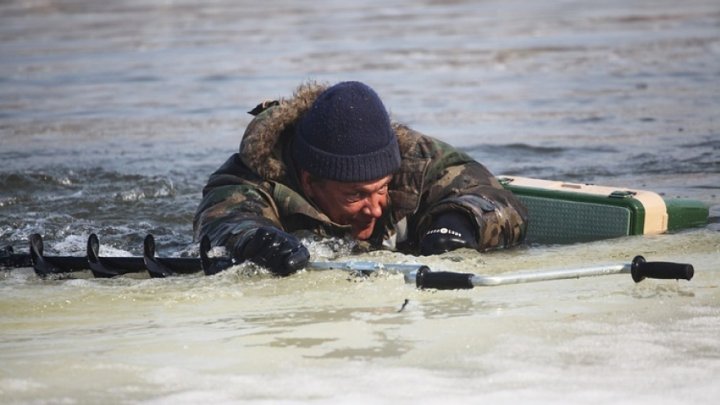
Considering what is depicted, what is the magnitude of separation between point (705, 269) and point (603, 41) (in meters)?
13.2

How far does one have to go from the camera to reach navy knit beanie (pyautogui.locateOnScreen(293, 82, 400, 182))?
6.50 metres

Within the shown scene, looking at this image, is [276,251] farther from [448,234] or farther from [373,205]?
[448,234]

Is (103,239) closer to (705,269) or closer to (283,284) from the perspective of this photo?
(283,284)

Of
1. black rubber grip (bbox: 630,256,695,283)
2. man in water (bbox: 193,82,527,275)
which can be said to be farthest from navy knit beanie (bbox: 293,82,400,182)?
black rubber grip (bbox: 630,256,695,283)

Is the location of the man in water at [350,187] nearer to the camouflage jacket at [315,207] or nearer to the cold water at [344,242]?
the camouflage jacket at [315,207]

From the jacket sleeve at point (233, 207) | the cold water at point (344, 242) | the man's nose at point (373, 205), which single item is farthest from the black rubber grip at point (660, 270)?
the jacket sleeve at point (233, 207)

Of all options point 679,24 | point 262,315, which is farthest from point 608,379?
point 679,24

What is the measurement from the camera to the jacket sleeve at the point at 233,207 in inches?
258

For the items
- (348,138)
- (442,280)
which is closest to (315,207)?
(348,138)

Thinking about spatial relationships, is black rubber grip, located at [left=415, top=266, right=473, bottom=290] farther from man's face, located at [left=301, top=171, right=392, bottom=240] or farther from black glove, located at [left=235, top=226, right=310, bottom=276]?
man's face, located at [left=301, top=171, right=392, bottom=240]

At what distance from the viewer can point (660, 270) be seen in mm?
5438

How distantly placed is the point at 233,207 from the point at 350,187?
567mm

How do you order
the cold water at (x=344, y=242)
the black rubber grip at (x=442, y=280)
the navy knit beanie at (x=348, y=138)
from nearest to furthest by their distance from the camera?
1. the cold water at (x=344, y=242)
2. the black rubber grip at (x=442, y=280)
3. the navy knit beanie at (x=348, y=138)

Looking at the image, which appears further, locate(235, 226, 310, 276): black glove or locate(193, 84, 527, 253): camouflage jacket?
locate(193, 84, 527, 253): camouflage jacket
